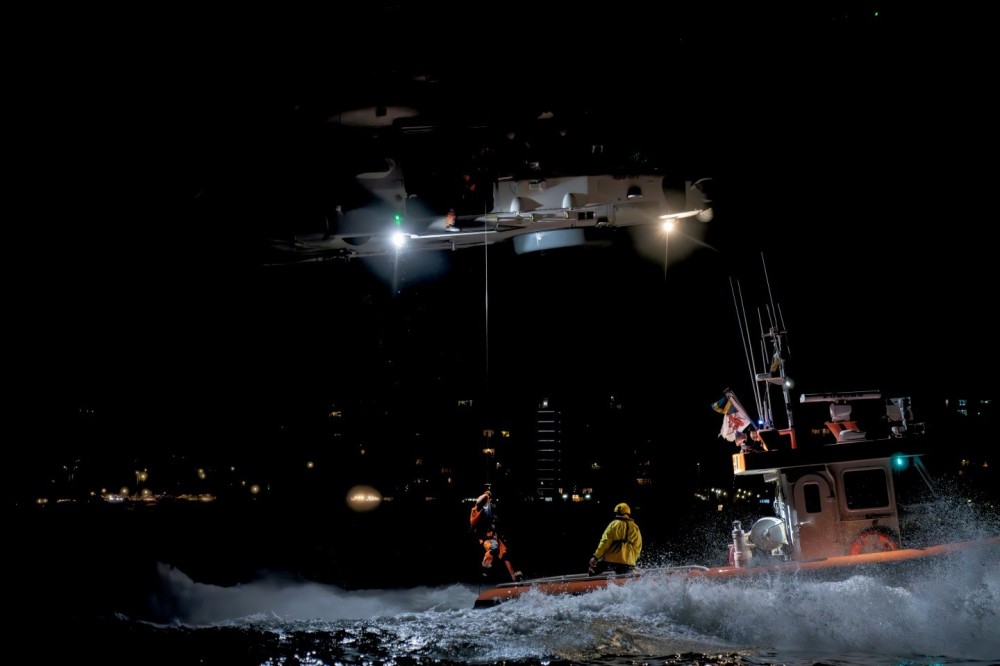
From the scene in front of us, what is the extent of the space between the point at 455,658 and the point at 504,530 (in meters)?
33.0

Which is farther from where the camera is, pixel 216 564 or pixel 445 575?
pixel 216 564

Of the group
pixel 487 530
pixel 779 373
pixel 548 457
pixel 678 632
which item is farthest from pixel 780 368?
pixel 548 457

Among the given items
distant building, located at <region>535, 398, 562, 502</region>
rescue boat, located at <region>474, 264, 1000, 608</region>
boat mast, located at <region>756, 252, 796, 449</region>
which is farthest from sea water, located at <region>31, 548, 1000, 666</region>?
distant building, located at <region>535, 398, 562, 502</region>

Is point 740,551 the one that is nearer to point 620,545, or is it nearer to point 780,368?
point 620,545

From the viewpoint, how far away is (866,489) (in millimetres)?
9141

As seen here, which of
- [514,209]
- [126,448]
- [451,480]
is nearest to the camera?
[514,209]

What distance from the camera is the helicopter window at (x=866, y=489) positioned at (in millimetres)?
9109

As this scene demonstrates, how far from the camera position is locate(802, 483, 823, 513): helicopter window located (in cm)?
921

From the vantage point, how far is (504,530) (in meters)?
39.5

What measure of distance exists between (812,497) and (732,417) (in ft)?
5.06

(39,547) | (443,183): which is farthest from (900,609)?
(39,547)

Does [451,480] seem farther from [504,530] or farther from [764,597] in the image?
[764,597]

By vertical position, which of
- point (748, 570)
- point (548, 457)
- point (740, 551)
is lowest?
point (748, 570)

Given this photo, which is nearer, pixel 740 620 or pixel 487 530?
pixel 740 620
